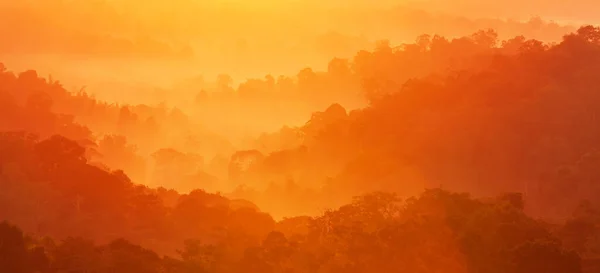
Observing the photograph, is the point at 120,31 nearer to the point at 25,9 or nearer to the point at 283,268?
the point at 25,9

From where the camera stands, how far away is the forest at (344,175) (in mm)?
20141

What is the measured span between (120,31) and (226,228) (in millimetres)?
88964

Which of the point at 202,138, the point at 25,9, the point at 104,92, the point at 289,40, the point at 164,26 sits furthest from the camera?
the point at 164,26

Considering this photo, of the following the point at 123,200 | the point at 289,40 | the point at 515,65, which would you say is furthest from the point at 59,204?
the point at 289,40

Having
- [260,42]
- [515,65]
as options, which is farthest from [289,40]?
[515,65]

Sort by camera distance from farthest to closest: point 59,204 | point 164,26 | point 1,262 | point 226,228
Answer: point 164,26
point 59,204
point 226,228
point 1,262

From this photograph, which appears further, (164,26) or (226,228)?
(164,26)

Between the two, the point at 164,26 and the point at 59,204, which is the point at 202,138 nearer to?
the point at 59,204

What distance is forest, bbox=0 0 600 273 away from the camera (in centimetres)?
2014

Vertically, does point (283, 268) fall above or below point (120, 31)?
below

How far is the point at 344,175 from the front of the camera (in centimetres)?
3494

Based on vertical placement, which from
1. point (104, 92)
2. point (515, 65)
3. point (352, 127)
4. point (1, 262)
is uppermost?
point (104, 92)

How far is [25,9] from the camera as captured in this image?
315 feet

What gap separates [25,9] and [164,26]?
23.5 metres
